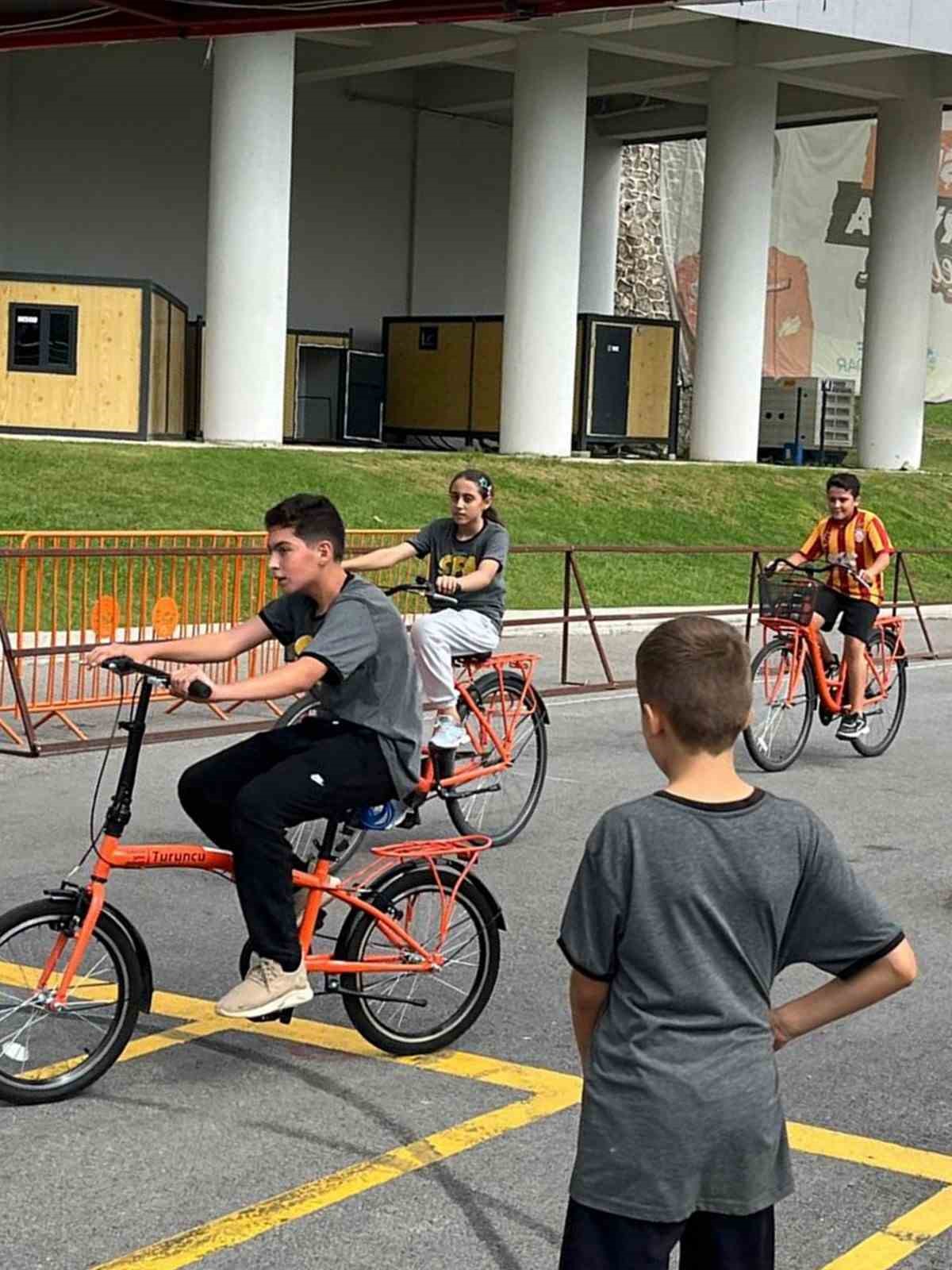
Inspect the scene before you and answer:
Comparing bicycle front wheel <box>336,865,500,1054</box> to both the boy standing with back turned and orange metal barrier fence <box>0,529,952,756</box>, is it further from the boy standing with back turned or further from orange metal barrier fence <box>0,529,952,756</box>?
orange metal barrier fence <box>0,529,952,756</box>

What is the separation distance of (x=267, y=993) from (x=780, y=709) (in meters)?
7.21

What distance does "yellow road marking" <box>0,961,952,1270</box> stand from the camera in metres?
4.91

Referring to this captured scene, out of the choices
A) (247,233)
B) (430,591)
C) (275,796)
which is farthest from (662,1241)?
(247,233)

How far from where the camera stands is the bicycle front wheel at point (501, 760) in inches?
385

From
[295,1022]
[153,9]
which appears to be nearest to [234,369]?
[153,9]

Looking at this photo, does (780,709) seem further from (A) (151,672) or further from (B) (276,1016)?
(A) (151,672)

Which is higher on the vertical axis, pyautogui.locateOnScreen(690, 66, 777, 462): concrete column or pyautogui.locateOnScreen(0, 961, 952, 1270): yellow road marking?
pyautogui.locateOnScreen(690, 66, 777, 462): concrete column

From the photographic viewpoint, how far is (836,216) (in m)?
54.3

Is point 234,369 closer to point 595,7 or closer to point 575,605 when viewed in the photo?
point 575,605

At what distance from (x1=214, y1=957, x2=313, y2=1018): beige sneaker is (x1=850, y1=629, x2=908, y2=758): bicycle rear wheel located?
7.73m

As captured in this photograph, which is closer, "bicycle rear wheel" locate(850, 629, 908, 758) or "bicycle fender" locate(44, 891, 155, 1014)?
"bicycle fender" locate(44, 891, 155, 1014)

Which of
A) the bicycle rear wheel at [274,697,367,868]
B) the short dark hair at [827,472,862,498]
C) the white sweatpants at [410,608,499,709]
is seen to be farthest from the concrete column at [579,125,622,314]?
the bicycle rear wheel at [274,697,367,868]

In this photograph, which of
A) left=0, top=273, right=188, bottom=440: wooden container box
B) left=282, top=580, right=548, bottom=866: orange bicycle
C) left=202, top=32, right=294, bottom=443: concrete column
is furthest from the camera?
left=202, top=32, right=294, bottom=443: concrete column

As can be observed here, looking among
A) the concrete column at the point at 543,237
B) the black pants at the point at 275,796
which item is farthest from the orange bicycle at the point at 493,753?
the concrete column at the point at 543,237
